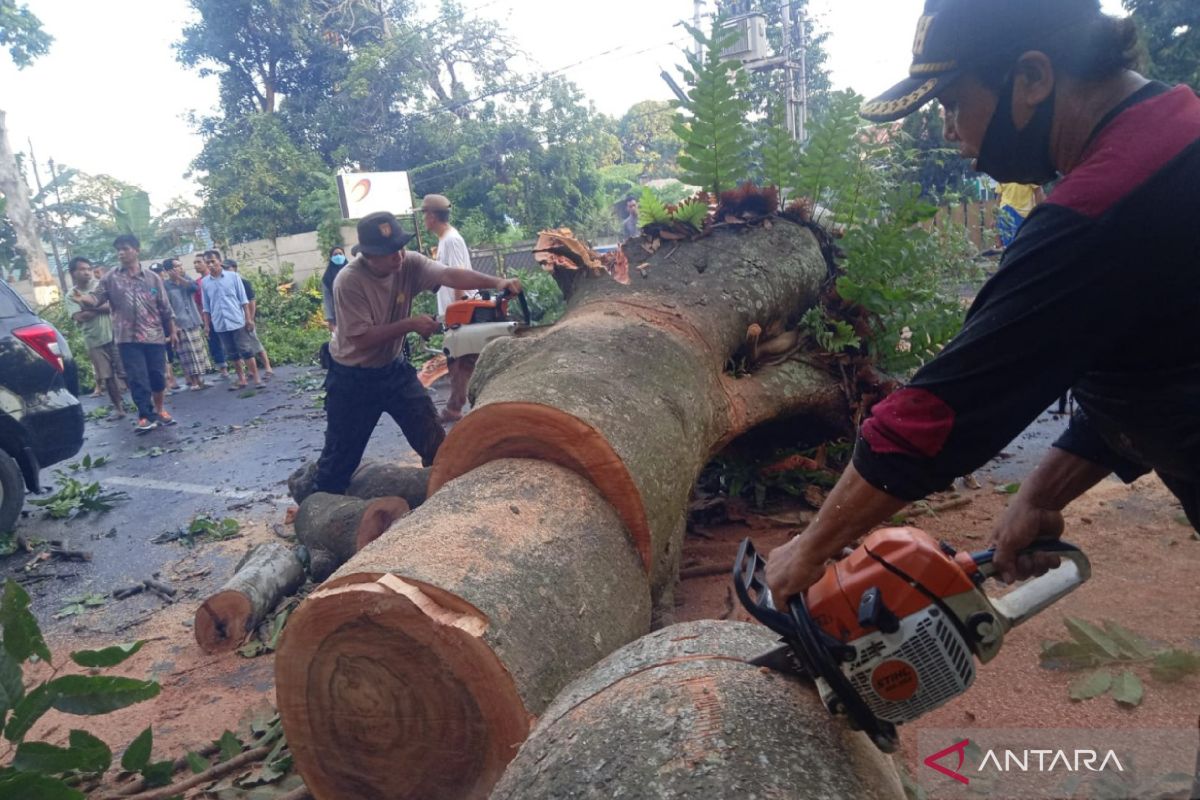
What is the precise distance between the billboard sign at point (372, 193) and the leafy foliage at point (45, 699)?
532 inches

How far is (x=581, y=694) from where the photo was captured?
1.85 meters

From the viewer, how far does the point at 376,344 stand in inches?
189

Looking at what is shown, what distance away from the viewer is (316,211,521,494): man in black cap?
4730 millimetres

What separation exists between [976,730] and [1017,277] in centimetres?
183

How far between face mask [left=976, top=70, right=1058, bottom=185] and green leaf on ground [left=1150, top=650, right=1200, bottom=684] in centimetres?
194

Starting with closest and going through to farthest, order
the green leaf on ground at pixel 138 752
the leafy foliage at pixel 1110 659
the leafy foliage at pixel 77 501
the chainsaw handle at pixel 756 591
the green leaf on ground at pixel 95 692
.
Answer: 1. the chainsaw handle at pixel 756 591
2. the green leaf on ground at pixel 95 692
3. the green leaf on ground at pixel 138 752
4. the leafy foliage at pixel 1110 659
5. the leafy foliage at pixel 77 501

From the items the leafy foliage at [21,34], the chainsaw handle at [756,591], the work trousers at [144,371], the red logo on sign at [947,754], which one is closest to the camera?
the chainsaw handle at [756,591]

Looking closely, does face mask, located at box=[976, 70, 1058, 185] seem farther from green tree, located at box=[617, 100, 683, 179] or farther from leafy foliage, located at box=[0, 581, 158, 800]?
green tree, located at box=[617, 100, 683, 179]

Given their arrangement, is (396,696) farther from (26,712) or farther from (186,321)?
(186,321)

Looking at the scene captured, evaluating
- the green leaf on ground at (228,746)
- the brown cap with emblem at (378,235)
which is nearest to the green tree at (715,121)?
the brown cap with emblem at (378,235)

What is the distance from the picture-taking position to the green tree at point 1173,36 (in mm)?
9438

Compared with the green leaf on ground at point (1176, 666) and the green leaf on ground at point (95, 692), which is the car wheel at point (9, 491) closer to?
the green leaf on ground at point (95, 692)

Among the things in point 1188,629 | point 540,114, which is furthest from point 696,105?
point 540,114

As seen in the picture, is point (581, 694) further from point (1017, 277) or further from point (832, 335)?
point (832, 335)
